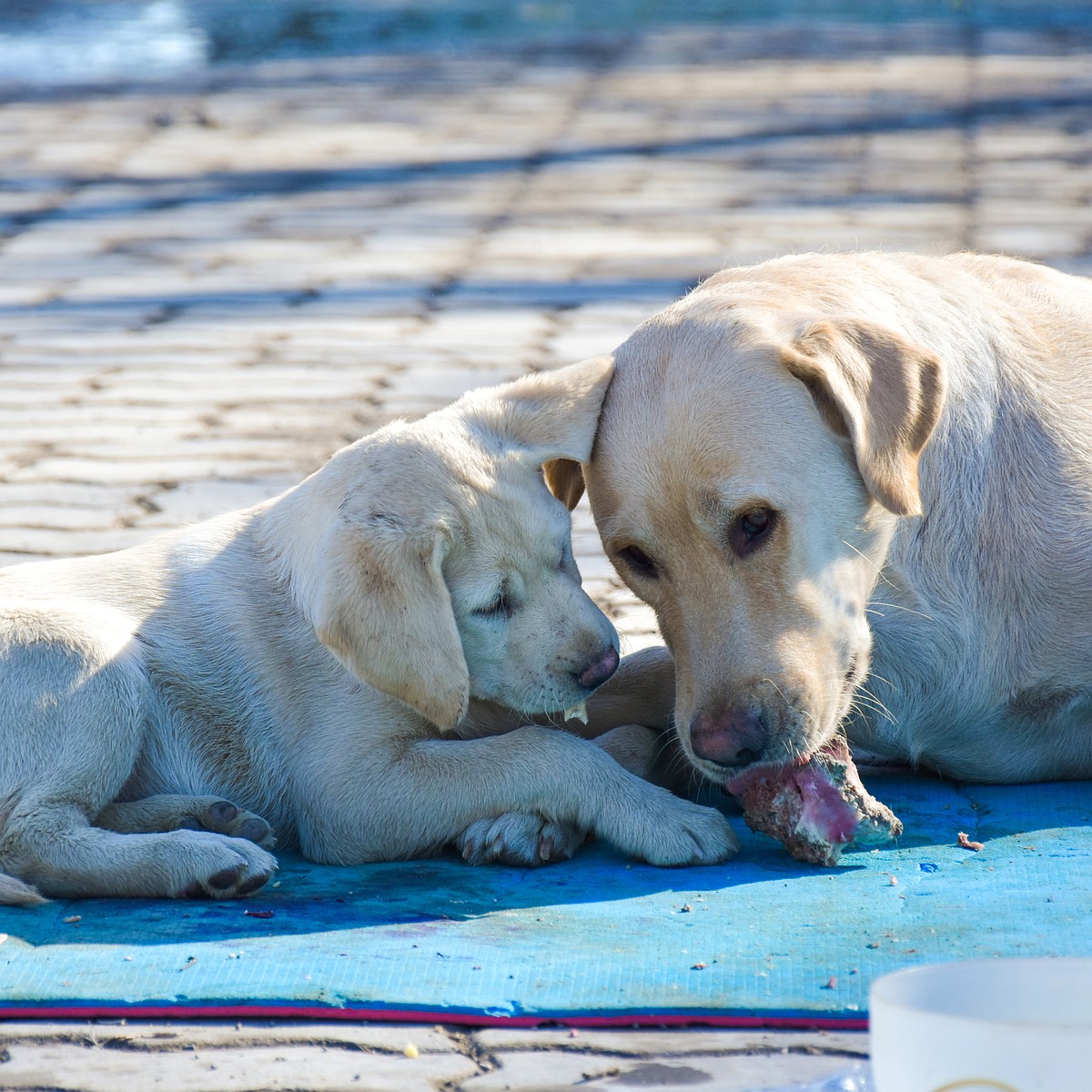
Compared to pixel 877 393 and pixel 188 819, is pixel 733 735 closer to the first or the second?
pixel 877 393

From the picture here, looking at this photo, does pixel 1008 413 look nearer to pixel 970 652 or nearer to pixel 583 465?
pixel 970 652

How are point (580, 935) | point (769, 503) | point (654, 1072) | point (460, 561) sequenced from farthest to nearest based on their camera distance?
1. point (460, 561)
2. point (769, 503)
3. point (580, 935)
4. point (654, 1072)

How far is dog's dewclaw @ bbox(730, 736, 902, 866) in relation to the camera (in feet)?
13.0

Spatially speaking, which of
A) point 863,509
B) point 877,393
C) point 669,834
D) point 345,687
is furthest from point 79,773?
point 877,393

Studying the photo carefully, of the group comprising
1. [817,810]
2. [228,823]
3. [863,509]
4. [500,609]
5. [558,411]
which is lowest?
[228,823]

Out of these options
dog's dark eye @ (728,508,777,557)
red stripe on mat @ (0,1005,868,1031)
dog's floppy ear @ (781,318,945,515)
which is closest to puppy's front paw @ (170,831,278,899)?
red stripe on mat @ (0,1005,868,1031)

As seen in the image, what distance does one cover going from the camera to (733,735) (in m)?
3.88

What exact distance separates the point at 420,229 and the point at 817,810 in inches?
328

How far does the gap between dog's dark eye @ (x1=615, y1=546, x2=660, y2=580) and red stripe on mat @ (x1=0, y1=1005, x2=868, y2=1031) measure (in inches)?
53.9

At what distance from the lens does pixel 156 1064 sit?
3.04 metres

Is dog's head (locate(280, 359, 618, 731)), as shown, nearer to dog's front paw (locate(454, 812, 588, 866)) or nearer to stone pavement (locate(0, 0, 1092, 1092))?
dog's front paw (locate(454, 812, 588, 866))

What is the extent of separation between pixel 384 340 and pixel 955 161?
5755mm

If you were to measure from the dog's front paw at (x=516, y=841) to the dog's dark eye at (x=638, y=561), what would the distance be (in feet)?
2.17

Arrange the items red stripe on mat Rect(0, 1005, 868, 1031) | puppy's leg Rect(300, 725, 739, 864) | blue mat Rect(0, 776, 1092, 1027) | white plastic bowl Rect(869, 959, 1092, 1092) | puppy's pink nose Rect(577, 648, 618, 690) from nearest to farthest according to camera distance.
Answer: white plastic bowl Rect(869, 959, 1092, 1092) → red stripe on mat Rect(0, 1005, 868, 1031) → blue mat Rect(0, 776, 1092, 1027) → puppy's leg Rect(300, 725, 739, 864) → puppy's pink nose Rect(577, 648, 618, 690)
